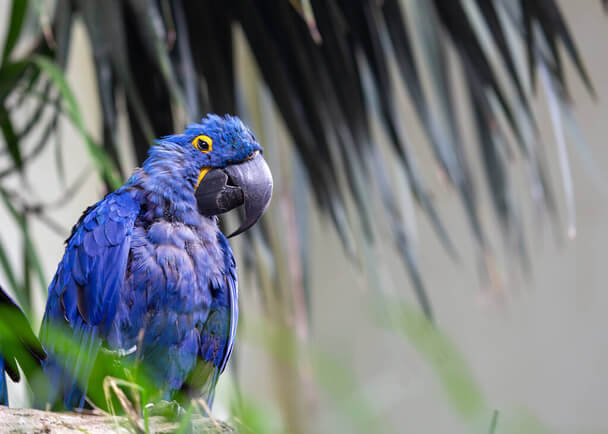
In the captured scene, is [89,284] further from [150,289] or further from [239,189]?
[239,189]

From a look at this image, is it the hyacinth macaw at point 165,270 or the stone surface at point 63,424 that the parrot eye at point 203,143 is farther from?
the stone surface at point 63,424

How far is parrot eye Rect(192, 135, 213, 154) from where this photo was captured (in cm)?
73

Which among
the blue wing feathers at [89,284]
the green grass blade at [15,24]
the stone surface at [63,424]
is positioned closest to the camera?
the stone surface at [63,424]

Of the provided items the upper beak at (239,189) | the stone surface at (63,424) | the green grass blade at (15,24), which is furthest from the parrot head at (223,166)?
the green grass blade at (15,24)

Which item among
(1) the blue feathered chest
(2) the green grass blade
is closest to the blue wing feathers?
(1) the blue feathered chest

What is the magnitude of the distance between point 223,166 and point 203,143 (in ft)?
0.11

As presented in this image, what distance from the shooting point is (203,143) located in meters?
0.74

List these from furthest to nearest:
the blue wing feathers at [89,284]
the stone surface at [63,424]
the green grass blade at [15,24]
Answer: the green grass blade at [15,24]
the blue wing feathers at [89,284]
the stone surface at [63,424]

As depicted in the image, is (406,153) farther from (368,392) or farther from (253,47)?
(368,392)

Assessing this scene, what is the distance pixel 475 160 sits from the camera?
2.52 m

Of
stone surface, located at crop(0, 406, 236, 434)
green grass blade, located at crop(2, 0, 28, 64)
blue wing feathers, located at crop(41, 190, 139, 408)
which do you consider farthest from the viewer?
green grass blade, located at crop(2, 0, 28, 64)

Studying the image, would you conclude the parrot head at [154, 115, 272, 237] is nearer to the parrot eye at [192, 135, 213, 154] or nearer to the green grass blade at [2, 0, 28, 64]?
the parrot eye at [192, 135, 213, 154]

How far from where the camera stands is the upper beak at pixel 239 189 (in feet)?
2.28

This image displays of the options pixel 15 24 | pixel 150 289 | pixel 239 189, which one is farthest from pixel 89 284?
pixel 15 24
